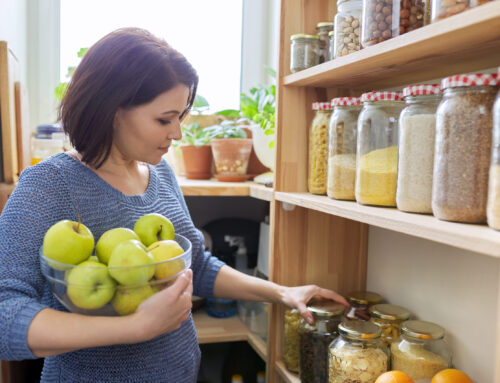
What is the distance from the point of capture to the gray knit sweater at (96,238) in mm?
761

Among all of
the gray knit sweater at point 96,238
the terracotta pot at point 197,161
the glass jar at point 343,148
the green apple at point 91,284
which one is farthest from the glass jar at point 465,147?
the terracotta pot at point 197,161

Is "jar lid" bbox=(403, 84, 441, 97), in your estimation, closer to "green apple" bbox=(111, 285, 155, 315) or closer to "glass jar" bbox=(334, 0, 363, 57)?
"glass jar" bbox=(334, 0, 363, 57)

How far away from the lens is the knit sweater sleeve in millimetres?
733

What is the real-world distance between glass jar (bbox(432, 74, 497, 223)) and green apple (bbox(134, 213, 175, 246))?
0.47 meters

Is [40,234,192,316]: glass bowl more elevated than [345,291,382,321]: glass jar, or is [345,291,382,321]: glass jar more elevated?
[40,234,192,316]: glass bowl

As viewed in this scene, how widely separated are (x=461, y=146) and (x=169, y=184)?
743mm

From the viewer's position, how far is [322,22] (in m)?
1.14

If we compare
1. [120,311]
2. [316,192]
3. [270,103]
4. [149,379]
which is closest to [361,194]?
[316,192]

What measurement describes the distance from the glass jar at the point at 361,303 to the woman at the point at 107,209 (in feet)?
0.13

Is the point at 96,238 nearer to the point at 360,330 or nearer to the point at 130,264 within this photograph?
the point at 130,264

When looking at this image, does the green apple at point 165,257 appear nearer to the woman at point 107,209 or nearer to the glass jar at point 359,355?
the woman at point 107,209

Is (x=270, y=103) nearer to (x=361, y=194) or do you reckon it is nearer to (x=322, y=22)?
(x=322, y=22)

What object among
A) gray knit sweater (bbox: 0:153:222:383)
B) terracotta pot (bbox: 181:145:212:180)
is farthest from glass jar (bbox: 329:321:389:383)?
terracotta pot (bbox: 181:145:212:180)

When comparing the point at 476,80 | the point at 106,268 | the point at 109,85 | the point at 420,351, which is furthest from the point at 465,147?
the point at 109,85
